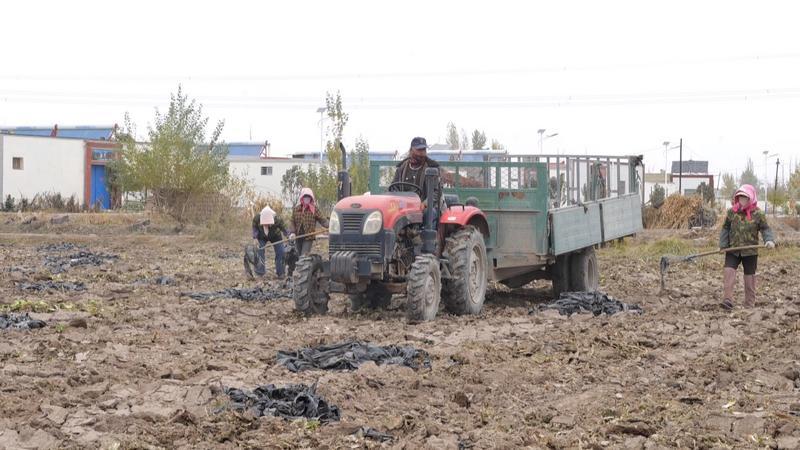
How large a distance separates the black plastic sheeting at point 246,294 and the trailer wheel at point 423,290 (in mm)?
3221

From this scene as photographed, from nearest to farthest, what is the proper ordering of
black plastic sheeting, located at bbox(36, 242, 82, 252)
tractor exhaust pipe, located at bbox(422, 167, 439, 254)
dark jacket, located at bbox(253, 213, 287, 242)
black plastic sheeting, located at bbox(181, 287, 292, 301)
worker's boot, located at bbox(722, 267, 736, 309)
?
1. tractor exhaust pipe, located at bbox(422, 167, 439, 254)
2. worker's boot, located at bbox(722, 267, 736, 309)
3. black plastic sheeting, located at bbox(181, 287, 292, 301)
4. dark jacket, located at bbox(253, 213, 287, 242)
5. black plastic sheeting, located at bbox(36, 242, 82, 252)

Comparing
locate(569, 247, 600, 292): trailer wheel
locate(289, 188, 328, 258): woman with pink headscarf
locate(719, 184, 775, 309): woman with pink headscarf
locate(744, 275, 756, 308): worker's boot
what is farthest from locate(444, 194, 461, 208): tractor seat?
locate(744, 275, 756, 308): worker's boot

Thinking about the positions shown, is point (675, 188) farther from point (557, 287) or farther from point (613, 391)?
point (613, 391)

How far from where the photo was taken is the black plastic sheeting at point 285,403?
769 centimetres

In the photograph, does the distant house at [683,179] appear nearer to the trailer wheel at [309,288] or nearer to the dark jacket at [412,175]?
the dark jacket at [412,175]

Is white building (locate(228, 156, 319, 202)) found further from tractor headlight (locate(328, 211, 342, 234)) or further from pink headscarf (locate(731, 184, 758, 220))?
tractor headlight (locate(328, 211, 342, 234))

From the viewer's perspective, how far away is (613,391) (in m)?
8.84

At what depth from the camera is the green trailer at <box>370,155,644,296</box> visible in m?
14.9

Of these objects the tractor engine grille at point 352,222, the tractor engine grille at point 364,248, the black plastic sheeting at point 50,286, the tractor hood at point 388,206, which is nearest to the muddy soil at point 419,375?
the black plastic sheeting at point 50,286

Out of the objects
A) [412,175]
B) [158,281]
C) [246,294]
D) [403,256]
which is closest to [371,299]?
[403,256]

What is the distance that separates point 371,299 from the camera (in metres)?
14.6

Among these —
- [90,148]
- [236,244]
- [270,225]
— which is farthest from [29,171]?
[270,225]

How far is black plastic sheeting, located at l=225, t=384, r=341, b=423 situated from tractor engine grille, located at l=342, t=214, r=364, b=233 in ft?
16.2

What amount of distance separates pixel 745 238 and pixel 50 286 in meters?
9.86
